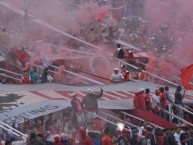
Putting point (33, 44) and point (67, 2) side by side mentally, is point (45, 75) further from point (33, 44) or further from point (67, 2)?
point (67, 2)

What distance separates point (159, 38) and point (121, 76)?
4.16m

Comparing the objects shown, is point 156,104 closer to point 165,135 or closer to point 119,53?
point 165,135

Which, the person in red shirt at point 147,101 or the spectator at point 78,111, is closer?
the spectator at point 78,111

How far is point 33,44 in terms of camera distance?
2662cm

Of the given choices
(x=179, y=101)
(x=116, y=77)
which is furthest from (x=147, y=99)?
(x=116, y=77)

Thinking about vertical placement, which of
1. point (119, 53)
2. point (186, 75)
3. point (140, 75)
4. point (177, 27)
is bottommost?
point (140, 75)

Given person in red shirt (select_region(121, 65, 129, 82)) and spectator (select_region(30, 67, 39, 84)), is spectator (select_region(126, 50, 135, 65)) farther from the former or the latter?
spectator (select_region(30, 67, 39, 84))

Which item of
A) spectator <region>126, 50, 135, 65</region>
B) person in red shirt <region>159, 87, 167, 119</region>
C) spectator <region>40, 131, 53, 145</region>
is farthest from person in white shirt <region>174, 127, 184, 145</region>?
spectator <region>126, 50, 135, 65</region>

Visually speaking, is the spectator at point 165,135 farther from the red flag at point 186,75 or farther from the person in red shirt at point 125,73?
the person in red shirt at point 125,73

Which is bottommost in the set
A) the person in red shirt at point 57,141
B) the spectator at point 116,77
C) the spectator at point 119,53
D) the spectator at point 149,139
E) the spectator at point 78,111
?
the spectator at point 149,139

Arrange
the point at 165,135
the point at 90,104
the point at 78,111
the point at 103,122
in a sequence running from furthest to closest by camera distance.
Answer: the point at 90,104
the point at 103,122
the point at 78,111
the point at 165,135

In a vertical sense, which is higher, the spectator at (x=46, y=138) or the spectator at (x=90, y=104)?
the spectator at (x=90, y=104)

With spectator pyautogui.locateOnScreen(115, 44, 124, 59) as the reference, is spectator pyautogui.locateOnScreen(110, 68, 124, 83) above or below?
below

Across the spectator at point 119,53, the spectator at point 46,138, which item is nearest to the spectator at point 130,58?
the spectator at point 119,53
